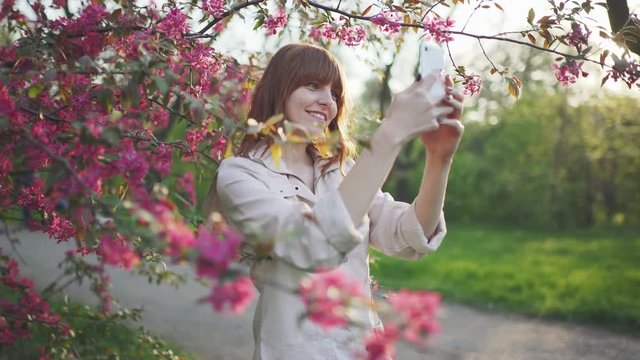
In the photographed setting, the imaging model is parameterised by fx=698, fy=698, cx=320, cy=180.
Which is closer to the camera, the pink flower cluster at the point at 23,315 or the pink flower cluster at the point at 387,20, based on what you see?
the pink flower cluster at the point at 387,20

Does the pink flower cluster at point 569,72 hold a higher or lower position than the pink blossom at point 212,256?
higher

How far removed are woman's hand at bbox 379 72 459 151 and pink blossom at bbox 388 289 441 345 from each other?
462mm

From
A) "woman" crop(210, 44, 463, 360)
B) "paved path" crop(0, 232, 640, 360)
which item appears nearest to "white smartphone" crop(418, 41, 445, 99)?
"woman" crop(210, 44, 463, 360)

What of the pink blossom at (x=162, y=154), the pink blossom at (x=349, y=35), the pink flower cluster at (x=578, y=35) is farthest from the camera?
the pink blossom at (x=349, y=35)

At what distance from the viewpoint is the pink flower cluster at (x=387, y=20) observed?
2980 mm

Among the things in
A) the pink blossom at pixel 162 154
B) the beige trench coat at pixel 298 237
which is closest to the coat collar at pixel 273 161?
the beige trench coat at pixel 298 237

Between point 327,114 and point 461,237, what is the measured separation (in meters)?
13.0

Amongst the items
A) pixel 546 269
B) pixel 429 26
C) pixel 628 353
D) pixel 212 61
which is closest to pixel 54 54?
pixel 212 61

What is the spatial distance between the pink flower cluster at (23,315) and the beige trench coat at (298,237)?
5.34 ft

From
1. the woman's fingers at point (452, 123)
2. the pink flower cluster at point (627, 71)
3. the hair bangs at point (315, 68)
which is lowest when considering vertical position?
the woman's fingers at point (452, 123)

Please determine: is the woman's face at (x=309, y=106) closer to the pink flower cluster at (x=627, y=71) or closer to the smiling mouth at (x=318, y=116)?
the smiling mouth at (x=318, y=116)

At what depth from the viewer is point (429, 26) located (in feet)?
9.55

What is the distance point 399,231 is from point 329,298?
84cm

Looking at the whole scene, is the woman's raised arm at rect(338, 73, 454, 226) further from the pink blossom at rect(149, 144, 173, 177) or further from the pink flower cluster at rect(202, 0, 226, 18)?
the pink flower cluster at rect(202, 0, 226, 18)
